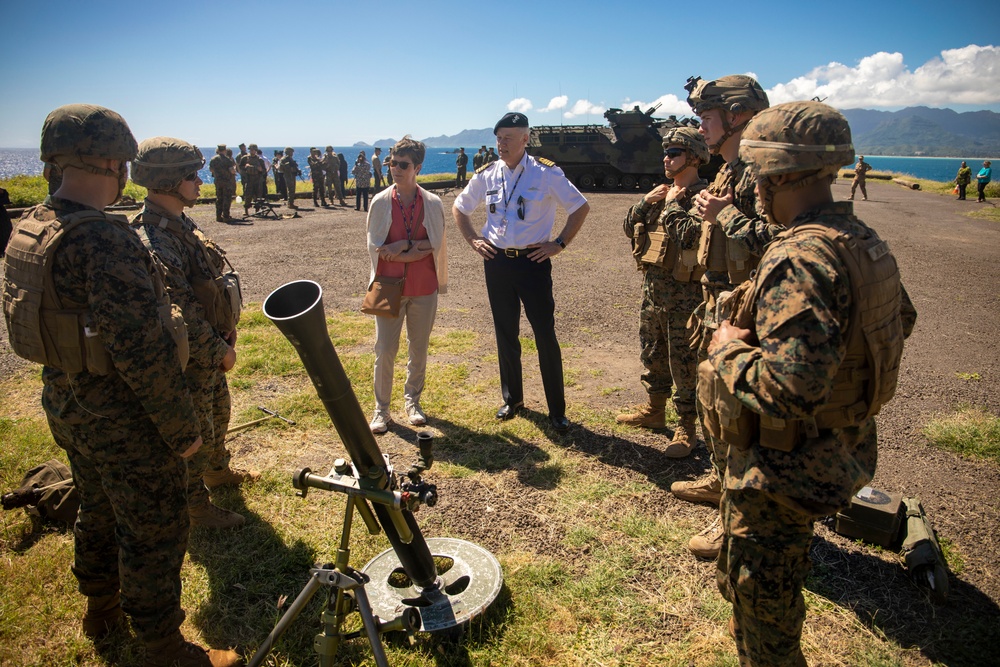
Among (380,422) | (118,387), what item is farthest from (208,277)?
(380,422)

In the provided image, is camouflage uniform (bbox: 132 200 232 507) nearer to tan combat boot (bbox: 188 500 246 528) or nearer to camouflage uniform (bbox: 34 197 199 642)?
tan combat boot (bbox: 188 500 246 528)

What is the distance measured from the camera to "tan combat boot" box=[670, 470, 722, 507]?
3891 millimetres

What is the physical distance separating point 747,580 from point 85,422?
2611 mm

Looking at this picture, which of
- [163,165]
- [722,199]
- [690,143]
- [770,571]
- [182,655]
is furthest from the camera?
[690,143]

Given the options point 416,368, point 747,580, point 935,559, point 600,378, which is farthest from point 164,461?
point 600,378

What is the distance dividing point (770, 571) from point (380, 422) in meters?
3.45

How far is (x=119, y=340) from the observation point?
2264 mm

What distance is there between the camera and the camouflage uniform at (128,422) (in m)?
2.24

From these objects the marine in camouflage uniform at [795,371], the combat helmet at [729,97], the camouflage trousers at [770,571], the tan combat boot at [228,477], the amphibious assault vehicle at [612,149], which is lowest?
the tan combat boot at [228,477]

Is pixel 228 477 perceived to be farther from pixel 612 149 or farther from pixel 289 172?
pixel 612 149

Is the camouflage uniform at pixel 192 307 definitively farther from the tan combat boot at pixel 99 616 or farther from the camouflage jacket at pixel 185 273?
the tan combat boot at pixel 99 616

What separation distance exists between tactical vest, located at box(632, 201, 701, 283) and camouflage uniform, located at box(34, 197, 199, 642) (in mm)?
3182

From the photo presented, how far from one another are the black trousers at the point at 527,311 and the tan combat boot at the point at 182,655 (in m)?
2.88

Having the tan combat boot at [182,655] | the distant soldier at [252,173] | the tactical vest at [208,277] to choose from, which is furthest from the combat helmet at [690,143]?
the distant soldier at [252,173]
